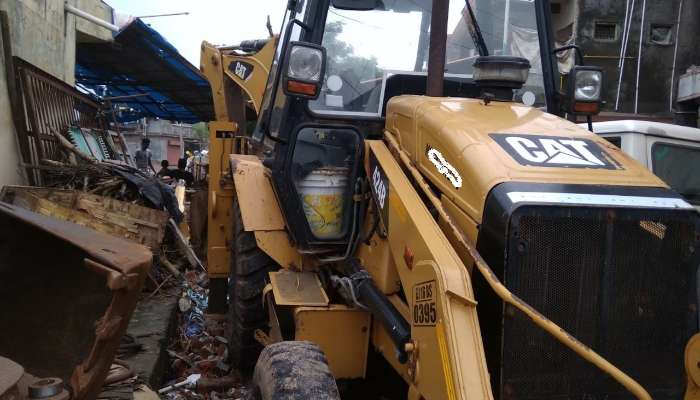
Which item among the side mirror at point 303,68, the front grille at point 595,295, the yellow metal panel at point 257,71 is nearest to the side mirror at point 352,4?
the side mirror at point 303,68

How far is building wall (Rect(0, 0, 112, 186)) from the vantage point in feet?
21.1

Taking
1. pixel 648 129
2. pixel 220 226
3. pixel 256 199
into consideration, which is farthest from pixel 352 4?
pixel 648 129

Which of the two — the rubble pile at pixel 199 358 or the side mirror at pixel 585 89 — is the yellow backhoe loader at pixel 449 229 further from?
the rubble pile at pixel 199 358

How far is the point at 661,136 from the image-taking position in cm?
563

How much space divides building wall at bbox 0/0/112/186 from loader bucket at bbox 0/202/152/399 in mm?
3843

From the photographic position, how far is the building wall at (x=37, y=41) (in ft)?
21.1

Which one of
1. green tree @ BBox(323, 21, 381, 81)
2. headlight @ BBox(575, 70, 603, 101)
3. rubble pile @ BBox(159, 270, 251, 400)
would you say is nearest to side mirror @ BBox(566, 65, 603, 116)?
headlight @ BBox(575, 70, 603, 101)

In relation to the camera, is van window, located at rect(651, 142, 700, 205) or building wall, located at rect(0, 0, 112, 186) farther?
building wall, located at rect(0, 0, 112, 186)

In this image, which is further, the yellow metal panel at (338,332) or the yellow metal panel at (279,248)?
the yellow metal panel at (279,248)

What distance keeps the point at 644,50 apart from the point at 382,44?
1662 cm

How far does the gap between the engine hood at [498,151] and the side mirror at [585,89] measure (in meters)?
0.58

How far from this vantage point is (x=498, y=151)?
8.59 ft

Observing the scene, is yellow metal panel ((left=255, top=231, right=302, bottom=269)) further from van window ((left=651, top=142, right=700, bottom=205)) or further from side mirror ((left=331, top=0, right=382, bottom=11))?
van window ((left=651, top=142, right=700, bottom=205))

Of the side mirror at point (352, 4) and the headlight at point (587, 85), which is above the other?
the side mirror at point (352, 4)
